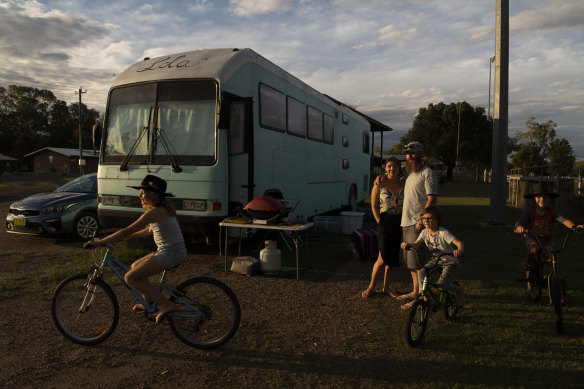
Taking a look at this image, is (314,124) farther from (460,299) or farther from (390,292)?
(460,299)

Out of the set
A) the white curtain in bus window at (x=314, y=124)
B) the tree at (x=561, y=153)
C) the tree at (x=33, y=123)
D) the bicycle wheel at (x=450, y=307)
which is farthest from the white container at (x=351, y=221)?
the tree at (x=33, y=123)

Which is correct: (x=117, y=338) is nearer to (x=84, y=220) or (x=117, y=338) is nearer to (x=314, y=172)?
(x=84, y=220)

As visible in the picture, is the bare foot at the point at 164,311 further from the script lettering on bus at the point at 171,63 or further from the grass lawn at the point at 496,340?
the script lettering on bus at the point at 171,63

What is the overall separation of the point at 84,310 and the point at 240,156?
379 centimetres

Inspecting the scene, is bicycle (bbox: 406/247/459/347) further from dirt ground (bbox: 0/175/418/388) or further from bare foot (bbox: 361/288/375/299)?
bare foot (bbox: 361/288/375/299)

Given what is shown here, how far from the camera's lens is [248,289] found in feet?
19.2

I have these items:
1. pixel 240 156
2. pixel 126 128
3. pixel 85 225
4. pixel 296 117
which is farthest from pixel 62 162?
pixel 240 156

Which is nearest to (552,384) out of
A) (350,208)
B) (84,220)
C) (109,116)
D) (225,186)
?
(225,186)

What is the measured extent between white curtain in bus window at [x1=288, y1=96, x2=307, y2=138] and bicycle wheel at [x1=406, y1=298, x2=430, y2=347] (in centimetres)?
600

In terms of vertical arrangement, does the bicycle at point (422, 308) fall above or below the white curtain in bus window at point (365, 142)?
below

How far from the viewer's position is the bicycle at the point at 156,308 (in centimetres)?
379

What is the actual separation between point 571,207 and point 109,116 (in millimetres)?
12785

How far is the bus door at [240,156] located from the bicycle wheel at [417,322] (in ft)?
12.6

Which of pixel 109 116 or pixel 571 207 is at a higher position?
pixel 109 116
